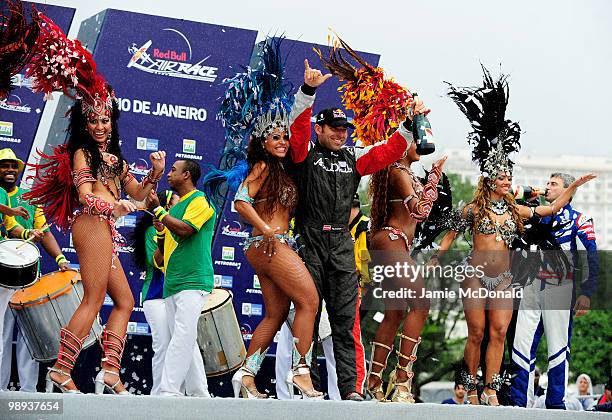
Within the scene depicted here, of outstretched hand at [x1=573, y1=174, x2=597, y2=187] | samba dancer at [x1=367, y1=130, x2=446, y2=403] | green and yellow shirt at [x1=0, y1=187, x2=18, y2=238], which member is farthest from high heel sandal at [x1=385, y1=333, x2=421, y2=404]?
green and yellow shirt at [x1=0, y1=187, x2=18, y2=238]

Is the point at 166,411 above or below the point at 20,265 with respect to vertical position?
below

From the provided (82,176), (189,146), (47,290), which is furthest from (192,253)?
(189,146)

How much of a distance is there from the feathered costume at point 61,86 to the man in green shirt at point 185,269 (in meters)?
0.58

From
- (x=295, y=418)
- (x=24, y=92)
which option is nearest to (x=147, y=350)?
(x=24, y=92)

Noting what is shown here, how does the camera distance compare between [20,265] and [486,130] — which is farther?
[486,130]

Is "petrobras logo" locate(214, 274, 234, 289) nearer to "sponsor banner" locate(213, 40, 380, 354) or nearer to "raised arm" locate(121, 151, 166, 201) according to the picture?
"sponsor banner" locate(213, 40, 380, 354)

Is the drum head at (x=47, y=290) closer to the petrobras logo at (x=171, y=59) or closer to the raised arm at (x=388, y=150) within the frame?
the petrobras logo at (x=171, y=59)

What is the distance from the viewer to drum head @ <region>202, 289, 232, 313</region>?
9.19m

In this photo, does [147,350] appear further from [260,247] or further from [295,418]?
[295,418]

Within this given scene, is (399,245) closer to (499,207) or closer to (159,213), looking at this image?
(499,207)

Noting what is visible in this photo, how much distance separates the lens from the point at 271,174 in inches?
288

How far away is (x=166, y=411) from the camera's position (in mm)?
6117

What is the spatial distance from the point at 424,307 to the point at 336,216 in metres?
1.28

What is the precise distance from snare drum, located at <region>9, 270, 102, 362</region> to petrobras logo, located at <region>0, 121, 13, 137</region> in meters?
1.41
